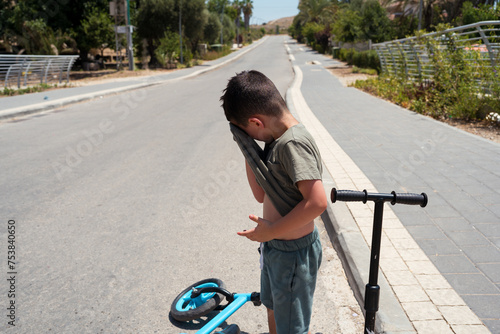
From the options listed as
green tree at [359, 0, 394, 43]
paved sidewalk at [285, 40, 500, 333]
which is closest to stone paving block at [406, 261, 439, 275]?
paved sidewalk at [285, 40, 500, 333]

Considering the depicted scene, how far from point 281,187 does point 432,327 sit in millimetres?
1329

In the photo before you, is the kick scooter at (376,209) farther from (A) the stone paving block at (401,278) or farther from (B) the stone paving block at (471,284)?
(B) the stone paving block at (471,284)

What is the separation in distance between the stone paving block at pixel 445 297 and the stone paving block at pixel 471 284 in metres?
0.06

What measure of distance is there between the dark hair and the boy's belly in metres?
0.42

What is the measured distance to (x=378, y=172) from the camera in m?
5.34

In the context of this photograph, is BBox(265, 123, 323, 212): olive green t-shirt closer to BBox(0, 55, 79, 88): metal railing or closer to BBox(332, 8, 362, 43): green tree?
BBox(0, 55, 79, 88): metal railing

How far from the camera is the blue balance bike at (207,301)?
2551 millimetres

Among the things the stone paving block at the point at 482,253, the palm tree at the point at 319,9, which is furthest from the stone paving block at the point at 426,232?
the palm tree at the point at 319,9

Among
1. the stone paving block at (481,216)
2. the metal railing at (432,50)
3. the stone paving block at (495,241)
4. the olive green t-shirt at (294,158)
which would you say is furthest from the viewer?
the metal railing at (432,50)

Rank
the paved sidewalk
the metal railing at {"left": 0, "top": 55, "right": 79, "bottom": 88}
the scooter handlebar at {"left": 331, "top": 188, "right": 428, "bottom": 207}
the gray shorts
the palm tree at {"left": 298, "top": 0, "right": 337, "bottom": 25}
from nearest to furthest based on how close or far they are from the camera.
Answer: the scooter handlebar at {"left": 331, "top": 188, "right": 428, "bottom": 207} → the gray shorts → the paved sidewalk → the metal railing at {"left": 0, "top": 55, "right": 79, "bottom": 88} → the palm tree at {"left": 298, "top": 0, "right": 337, "bottom": 25}

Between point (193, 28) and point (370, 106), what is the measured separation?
28.8 meters

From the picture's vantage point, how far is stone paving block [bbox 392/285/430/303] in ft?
8.72

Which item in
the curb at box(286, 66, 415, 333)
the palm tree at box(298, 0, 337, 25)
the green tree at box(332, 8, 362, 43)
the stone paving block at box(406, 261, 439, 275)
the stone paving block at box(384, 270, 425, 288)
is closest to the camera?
the curb at box(286, 66, 415, 333)

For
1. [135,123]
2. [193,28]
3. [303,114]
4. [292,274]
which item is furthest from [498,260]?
[193,28]
